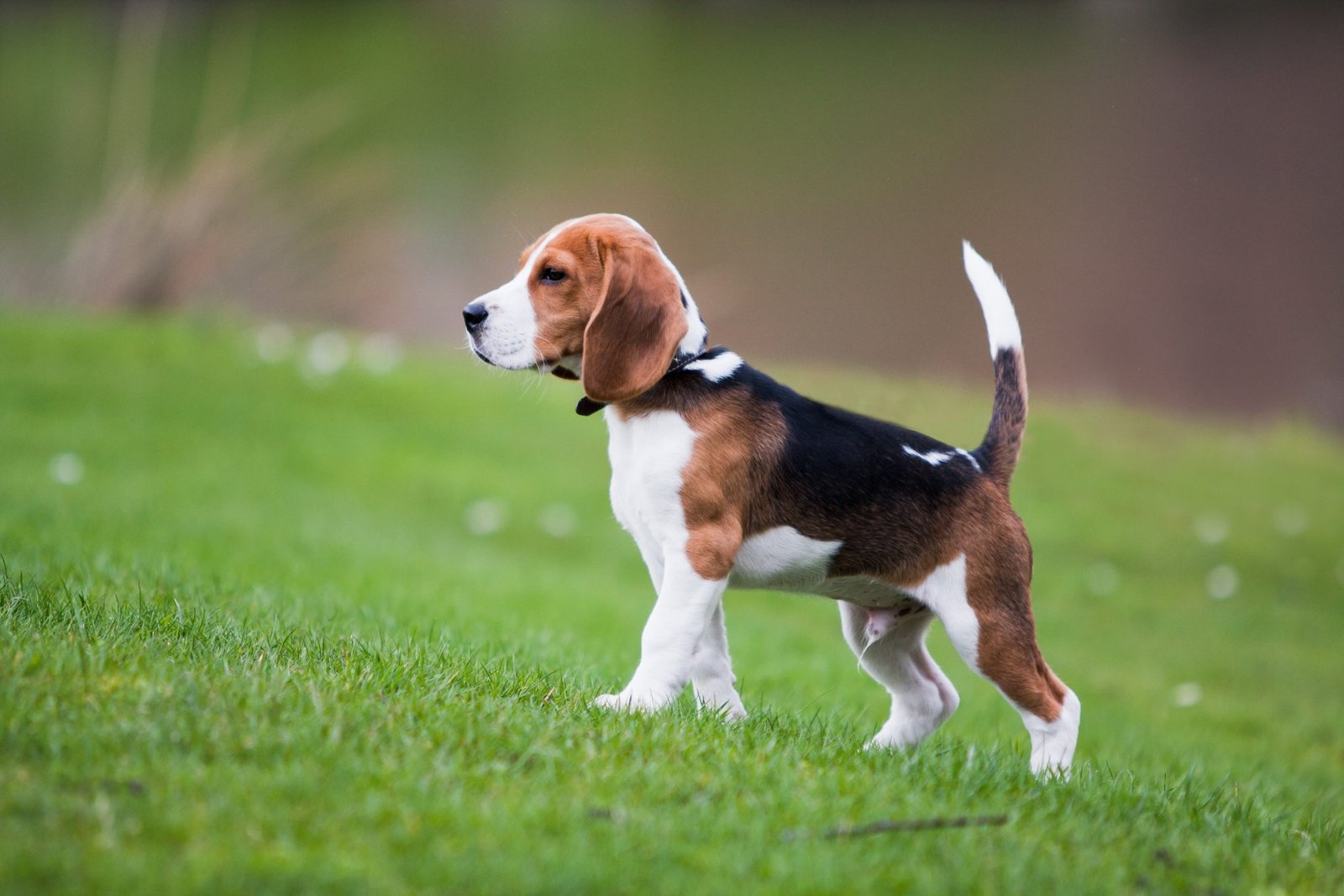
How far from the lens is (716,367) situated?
14.9 feet

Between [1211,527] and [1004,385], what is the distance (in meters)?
8.62

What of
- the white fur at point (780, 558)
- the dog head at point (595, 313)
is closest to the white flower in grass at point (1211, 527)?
the white fur at point (780, 558)

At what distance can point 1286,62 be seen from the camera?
20.8 m

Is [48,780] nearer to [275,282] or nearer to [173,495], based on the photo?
[173,495]

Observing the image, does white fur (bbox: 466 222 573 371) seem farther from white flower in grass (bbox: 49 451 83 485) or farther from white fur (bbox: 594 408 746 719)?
white flower in grass (bbox: 49 451 83 485)

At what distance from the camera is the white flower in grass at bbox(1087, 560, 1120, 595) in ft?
36.8

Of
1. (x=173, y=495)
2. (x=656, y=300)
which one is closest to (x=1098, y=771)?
(x=656, y=300)

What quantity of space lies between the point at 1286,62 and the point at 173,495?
1824 cm

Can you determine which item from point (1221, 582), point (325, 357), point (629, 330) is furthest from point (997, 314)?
point (325, 357)

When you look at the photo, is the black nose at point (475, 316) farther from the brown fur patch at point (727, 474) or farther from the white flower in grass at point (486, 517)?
the white flower in grass at point (486, 517)

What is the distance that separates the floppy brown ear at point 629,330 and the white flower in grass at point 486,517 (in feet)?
23.5

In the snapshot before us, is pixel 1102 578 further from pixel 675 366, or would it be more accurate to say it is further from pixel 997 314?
pixel 675 366

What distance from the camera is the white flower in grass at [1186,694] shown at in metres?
9.02

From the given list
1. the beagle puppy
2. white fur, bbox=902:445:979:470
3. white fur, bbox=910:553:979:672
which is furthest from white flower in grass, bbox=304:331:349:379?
white fur, bbox=910:553:979:672
